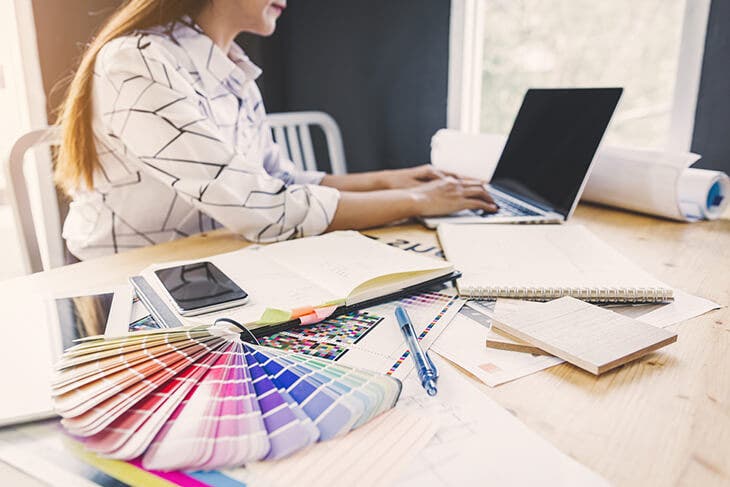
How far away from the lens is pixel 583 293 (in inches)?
24.2

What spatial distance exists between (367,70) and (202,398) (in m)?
1.74

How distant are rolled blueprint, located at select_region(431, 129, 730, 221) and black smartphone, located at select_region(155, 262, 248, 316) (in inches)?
27.4

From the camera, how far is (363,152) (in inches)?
81.2

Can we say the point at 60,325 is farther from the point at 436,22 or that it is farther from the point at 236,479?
the point at 436,22

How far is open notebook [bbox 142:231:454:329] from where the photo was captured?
554 mm

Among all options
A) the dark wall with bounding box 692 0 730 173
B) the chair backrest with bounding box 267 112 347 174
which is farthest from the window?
the chair backrest with bounding box 267 112 347 174

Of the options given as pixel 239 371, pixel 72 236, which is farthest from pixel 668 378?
pixel 72 236

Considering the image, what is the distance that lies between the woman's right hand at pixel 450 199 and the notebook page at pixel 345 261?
22 cm

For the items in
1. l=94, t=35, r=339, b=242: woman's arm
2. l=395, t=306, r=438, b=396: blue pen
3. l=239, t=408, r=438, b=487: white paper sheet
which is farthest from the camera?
l=94, t=35, r=339, b=242: woman's arm

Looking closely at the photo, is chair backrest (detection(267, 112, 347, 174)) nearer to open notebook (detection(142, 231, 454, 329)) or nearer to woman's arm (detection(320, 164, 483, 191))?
woman's arm (detection(320, 164, 483, 191))

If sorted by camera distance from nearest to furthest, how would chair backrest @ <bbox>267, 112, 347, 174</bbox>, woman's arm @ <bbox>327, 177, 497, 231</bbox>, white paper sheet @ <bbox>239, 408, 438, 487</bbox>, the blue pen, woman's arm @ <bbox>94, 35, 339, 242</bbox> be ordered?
white paper sheet @ <bbox>239, 408, 438, 487</bbox>
the blue pen
woman's arm @ <bbox>94, 35, 339, 242</bbox>
woman's arm @ <bbox>327, 177, 497, 231</bbox>
chair backrest @ <bbox>267, 112, 347, 174</bbox>

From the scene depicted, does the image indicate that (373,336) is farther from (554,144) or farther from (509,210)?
(554,144)

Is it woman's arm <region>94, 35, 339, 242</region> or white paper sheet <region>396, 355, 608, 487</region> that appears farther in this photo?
woman's arm <region>94, 35, 339, 242</region>

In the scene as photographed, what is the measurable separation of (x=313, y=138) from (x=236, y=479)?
2.00 metres
